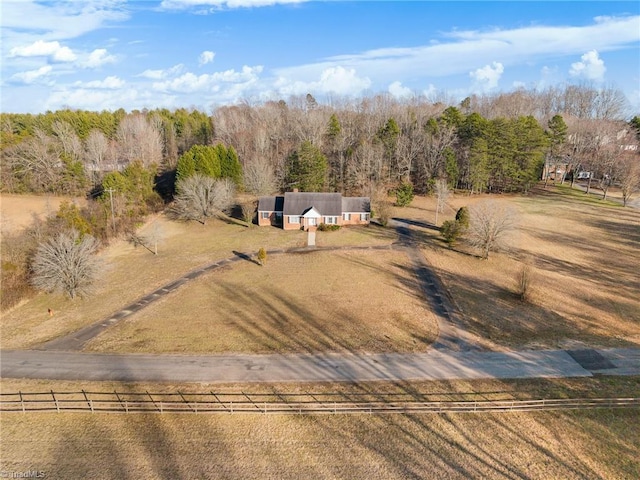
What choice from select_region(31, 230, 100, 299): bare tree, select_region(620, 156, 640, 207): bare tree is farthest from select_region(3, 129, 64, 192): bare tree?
select_region(620, 156, 640, 207): bare tree

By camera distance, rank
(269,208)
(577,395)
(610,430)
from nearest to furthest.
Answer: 1. (610,430)
2. (577,395)
3. (269,208)

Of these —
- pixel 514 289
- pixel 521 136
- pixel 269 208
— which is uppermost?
pixel 521 136

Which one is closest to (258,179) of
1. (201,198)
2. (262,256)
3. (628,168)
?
(201,198)

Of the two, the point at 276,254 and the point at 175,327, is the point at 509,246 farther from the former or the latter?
the point at 175,327

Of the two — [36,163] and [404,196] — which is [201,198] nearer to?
[404,196]

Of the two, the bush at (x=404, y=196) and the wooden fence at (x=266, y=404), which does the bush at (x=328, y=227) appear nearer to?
the bush at (x=404, y=196)

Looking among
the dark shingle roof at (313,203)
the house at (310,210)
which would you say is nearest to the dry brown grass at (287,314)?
the house at (310,210)

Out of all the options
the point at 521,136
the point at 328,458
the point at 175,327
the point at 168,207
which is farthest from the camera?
the point at 521,136

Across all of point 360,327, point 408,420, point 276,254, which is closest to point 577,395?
point 408,420
